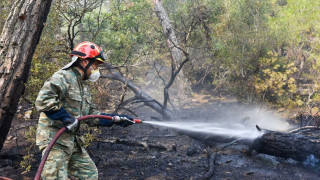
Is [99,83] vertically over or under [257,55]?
under

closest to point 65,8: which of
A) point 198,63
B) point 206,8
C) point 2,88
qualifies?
point 2,88

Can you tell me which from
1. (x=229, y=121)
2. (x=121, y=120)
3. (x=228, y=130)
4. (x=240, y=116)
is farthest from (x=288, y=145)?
(x=240, y=116)

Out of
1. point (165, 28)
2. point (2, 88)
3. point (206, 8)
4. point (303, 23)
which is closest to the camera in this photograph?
point (2, 88)

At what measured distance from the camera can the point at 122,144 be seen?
6.68 m

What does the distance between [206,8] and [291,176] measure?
8.38m

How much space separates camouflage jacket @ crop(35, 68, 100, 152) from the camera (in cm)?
283

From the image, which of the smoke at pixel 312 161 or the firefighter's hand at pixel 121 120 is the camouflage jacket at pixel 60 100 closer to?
the firefighter's hand at pixel 121 120

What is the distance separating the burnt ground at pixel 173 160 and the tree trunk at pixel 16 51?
1.29 m

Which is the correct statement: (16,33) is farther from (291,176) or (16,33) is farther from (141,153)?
(291,176)

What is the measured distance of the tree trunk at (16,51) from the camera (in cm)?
388

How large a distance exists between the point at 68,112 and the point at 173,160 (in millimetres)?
3336

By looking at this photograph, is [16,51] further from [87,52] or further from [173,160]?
[173,160]

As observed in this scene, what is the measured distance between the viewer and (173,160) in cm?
587

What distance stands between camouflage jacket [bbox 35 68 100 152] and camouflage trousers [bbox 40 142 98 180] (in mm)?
106
